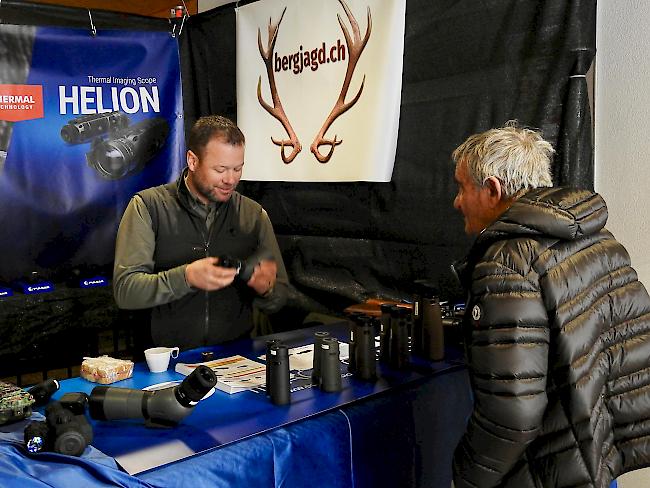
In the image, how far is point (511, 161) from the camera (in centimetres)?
162

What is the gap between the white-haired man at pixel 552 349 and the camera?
1.40 meters

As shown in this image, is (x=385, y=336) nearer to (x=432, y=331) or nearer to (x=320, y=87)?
(x=432, y=331)

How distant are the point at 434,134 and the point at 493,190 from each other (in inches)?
47.0

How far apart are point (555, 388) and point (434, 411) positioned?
0.64m

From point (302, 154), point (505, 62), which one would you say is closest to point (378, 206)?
point (302, 154)

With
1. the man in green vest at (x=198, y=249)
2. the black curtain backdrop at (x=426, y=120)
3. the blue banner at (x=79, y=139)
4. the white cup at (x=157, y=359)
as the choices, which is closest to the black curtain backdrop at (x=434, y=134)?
the black curtain backdrop at (x=426, y=120)

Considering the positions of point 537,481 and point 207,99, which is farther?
point 207,99

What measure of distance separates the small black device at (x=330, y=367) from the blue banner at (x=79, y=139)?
2.14 m

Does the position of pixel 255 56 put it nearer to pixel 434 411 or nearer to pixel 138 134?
pixel 138 134

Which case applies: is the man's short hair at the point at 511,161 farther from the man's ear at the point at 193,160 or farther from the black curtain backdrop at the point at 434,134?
the man's ear at the point at 193,160

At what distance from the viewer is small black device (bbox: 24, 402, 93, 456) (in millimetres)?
1334

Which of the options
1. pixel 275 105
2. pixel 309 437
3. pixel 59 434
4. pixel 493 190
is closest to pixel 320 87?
pixel 275 105

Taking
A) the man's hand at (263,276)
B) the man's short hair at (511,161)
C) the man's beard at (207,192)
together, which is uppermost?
the man's short hair at (511,161)

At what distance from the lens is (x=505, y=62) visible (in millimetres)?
2527
